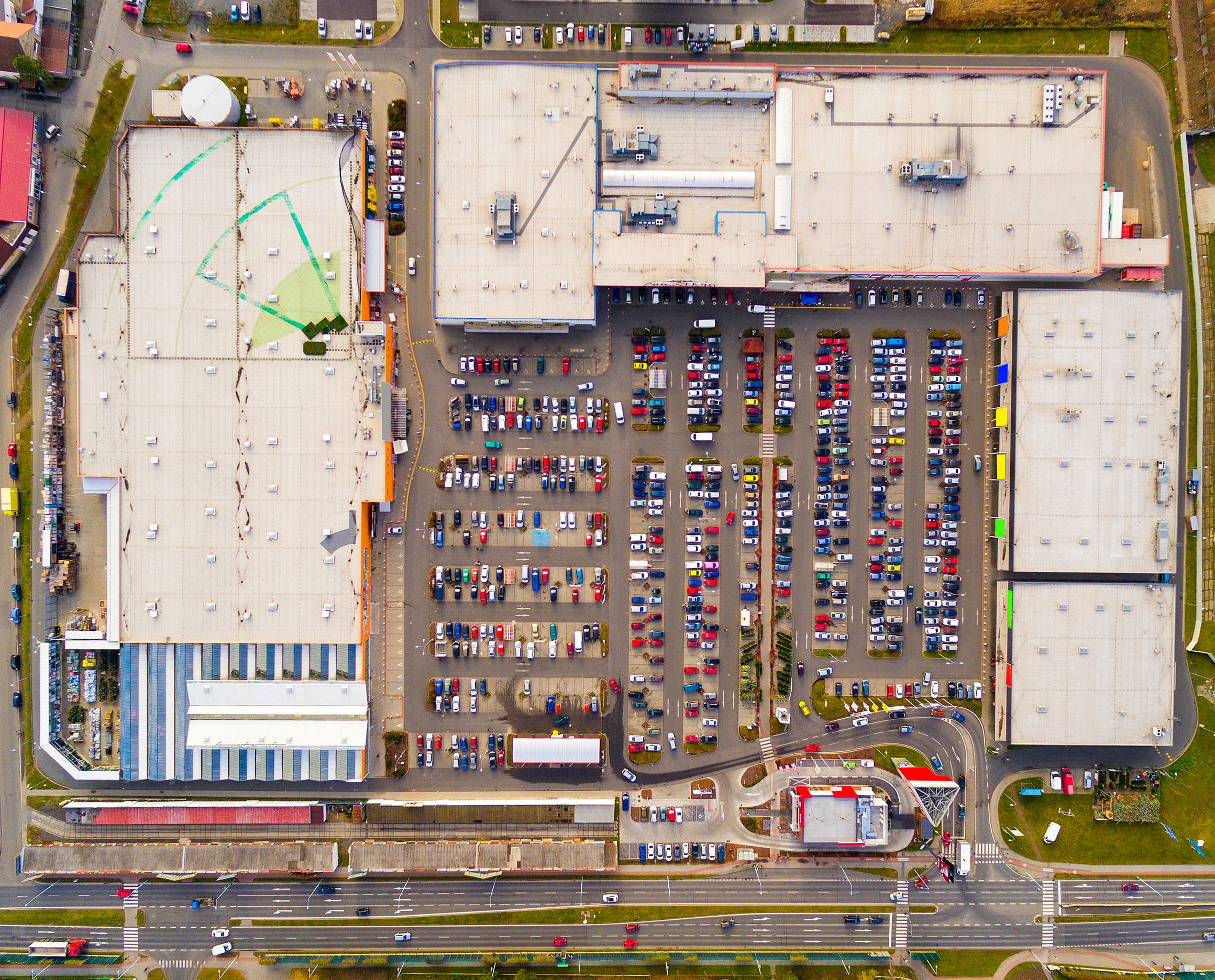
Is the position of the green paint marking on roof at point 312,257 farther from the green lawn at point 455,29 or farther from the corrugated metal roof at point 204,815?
the corrugated metal roof at point 204,815

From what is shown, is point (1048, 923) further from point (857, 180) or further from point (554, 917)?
point (857, 180)

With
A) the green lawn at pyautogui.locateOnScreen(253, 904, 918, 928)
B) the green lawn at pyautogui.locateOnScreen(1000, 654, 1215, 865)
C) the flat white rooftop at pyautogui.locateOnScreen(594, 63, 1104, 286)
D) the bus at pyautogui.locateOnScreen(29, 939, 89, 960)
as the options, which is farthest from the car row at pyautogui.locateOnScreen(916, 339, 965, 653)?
the bus at pyautogui.locateOnScreen(29, 939, 89, 960)

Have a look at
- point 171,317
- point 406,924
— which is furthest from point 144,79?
point 406,924

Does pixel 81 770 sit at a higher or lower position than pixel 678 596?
lower

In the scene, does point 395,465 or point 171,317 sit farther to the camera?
point 395,465

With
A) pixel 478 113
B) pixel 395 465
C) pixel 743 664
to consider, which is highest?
pixel 478 113

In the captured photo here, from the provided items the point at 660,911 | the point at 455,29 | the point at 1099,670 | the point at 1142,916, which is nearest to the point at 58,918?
the point at 660,911

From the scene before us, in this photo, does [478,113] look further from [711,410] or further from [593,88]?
[711,410]

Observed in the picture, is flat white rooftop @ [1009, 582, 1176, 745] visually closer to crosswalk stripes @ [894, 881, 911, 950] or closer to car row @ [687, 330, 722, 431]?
crosswalk stripes @ [894, 881, 911, 950]
